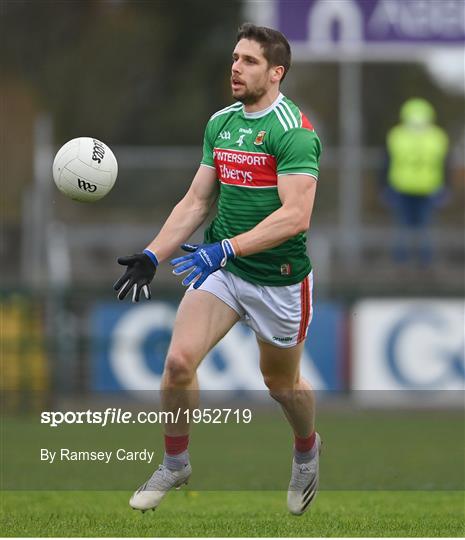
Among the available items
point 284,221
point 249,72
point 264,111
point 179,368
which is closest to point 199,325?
→ point 179,368

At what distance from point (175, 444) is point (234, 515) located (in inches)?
32.7

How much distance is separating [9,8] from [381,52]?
16.2 m

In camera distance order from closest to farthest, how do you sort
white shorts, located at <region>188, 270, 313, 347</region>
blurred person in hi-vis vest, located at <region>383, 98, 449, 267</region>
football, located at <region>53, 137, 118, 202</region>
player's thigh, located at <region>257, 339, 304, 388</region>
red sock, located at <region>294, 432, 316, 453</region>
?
football, located at <region>53, 137, 118, 202</region>
white shorts, located at <region>188, 270, 313, 347</region>
player's thigh, located at <region>257, 339, 304, 388</region>
red sock, located at <region>294, 432, 316, 453</region>
blurred person in hi-vis vest, located at <region>383, 98, 449, 267</region>

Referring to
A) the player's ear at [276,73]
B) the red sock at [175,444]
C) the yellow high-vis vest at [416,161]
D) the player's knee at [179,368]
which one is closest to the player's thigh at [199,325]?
the player's knee at [179,368]

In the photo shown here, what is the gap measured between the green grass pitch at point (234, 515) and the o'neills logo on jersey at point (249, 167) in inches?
70.3

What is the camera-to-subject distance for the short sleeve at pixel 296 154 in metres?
7.14

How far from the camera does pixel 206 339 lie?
23.8 ft

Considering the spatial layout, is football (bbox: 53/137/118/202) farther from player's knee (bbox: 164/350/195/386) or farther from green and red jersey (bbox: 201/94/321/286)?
player's knee (bbox: 164/350/195/386)

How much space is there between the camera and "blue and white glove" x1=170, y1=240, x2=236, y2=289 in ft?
23.0

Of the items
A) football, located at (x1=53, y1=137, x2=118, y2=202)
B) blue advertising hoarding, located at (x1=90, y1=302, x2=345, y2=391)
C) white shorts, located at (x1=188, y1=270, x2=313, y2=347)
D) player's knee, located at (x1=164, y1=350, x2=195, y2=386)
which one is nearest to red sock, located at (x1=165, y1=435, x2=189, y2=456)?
player's knee, located at (x1=164, y1=350, x2=195, y2=386)

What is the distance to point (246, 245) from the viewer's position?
23.2 feet

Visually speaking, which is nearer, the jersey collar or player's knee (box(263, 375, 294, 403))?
the jersey collar

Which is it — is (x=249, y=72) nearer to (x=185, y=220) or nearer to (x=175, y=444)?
(x=185, y=220)

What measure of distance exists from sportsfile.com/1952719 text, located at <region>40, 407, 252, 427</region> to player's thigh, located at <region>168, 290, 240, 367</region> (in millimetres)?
345
